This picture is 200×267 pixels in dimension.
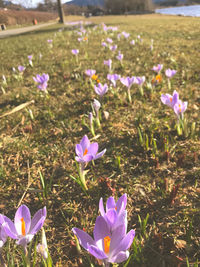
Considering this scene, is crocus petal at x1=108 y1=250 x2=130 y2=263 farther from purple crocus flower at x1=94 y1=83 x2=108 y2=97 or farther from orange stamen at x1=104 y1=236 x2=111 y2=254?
purple crocus flower at x1=94 y1=83 x2=108 y2=97

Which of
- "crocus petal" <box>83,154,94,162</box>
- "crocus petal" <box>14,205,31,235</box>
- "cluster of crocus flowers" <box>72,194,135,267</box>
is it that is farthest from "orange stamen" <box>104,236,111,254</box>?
"crocus petal" <box>83,154,94,162</box>

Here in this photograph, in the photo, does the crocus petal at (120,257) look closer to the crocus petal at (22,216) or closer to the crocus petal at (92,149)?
the crocus petal at (22,216)

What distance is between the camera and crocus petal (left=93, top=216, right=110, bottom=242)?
2.53 feet

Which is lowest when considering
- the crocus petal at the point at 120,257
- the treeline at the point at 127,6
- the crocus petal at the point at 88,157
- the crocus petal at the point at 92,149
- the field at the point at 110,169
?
the field at the point at 110,169

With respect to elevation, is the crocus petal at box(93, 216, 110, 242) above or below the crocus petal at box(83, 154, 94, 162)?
below

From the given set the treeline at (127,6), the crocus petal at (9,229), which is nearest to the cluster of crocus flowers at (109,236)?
the crocus petal at (9,229)

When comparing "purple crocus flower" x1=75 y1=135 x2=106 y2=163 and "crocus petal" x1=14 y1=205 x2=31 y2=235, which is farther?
"purple crocus flower" x1=75 y1=135 x2=106 y2=163

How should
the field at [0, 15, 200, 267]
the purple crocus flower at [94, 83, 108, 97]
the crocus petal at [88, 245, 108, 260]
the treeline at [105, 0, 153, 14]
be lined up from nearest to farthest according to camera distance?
1. the crocus petal at [88, 245, 108, 260]
2. the field at [0, 15, 200, 267]
3. the purple crocus flower at [94, 83, 108, 97]
4. the treeline at [105, 0, 153, 14]

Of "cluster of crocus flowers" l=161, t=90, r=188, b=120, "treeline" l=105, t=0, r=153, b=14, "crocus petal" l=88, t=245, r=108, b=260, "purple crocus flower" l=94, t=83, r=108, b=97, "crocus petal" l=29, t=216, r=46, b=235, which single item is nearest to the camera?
"crocus petal" l=88, t=245, r=108, b=260

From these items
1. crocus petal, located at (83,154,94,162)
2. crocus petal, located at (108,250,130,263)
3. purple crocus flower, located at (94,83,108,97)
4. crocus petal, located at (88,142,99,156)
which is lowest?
crocus petal, located at (108,250,130,263)

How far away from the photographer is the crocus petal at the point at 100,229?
2.53ft

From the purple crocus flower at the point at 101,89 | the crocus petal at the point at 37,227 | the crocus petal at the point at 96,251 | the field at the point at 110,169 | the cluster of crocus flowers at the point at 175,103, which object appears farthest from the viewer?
the purple crocus flower at the point at 101,89

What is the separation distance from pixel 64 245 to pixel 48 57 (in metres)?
5.01

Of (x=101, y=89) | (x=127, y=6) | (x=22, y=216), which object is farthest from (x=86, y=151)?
(x=127, y=6)
